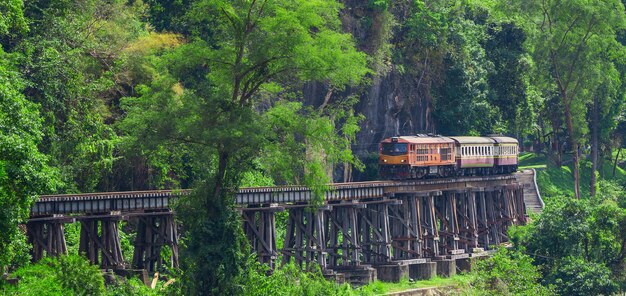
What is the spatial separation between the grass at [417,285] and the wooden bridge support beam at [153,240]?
8.29m

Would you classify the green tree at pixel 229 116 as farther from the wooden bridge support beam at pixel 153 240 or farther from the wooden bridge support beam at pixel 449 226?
the wooden bridge support beam at pixel 449 226

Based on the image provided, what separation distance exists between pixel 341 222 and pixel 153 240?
11278 millimetres

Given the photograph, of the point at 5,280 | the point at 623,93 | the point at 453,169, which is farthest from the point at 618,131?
the point at 5,280

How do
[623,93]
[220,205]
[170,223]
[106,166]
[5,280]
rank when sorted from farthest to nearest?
1. [623,93]
2. [106,166]
3. [170,223]
4. [220,205]
5. [5,280]

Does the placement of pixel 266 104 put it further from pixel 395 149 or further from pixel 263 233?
pixel 263 233

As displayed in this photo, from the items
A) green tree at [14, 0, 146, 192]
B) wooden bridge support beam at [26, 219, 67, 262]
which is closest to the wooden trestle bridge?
wooden bridge support beam at [26, 219, 67, 262]

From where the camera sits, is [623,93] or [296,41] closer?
[296,41]

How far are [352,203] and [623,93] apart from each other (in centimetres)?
4386

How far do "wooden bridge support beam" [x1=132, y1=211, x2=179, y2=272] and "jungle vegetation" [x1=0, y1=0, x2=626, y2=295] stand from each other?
1239 millimetres

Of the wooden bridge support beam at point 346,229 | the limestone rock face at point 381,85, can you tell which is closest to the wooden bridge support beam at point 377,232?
the wooden bridge support beam at point 346,229

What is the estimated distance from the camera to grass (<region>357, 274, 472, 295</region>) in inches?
2116

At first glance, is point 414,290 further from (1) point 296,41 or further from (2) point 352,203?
(1) point 296,41

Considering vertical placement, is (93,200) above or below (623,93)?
Answer: below

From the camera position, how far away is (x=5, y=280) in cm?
4050
